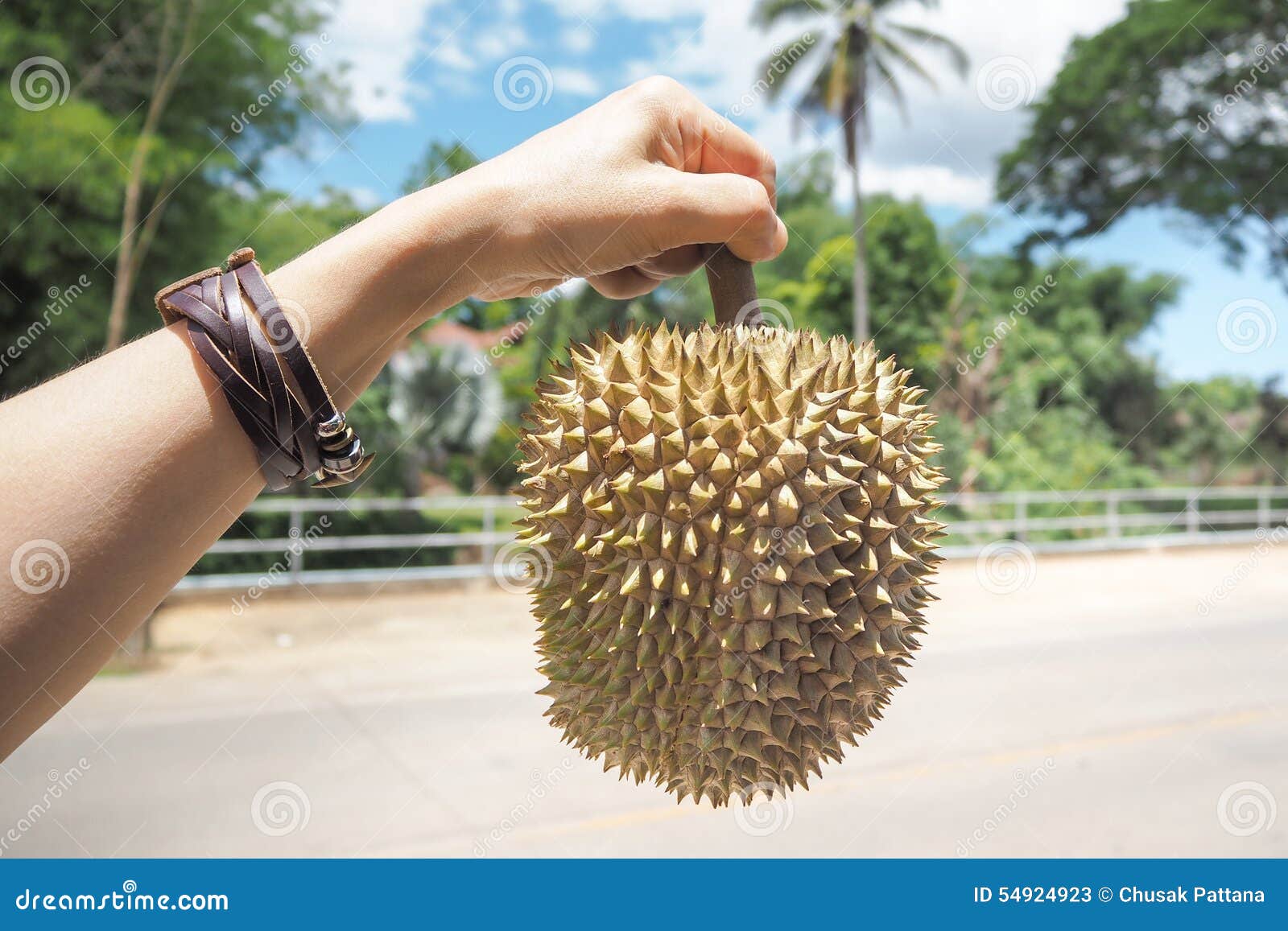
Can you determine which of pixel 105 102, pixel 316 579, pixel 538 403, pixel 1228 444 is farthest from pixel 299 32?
pixel 1228 444

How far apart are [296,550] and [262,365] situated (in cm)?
914

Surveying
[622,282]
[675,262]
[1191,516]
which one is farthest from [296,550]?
[1191,516]

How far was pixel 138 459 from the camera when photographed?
Answer: 1030mm

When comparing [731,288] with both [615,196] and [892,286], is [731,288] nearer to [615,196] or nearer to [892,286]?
[615,196]

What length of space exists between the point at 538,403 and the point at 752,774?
23.8 inches

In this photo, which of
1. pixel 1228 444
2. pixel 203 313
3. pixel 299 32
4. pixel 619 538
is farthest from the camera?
pixel 1228 444

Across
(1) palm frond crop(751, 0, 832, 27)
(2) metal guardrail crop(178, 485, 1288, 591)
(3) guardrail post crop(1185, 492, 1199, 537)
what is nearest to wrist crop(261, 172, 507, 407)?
(2) metal guardrail crop(178, 485, 1288, 591)

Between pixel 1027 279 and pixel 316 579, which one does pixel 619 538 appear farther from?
pixel 1027 279

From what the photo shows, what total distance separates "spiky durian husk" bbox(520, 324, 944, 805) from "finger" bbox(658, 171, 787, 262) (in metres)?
0.13

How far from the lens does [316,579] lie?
29.8ft

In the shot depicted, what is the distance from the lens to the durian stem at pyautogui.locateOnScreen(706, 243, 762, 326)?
131 centimetres

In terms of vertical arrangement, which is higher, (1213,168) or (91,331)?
(1213,168)

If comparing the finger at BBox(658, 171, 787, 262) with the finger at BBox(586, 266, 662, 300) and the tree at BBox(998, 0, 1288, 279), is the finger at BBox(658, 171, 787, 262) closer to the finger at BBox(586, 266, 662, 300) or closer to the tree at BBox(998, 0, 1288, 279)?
the finger at BBox(586, 266, 662, 300)

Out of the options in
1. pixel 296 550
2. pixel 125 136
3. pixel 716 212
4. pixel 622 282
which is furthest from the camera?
pixel 296 550
